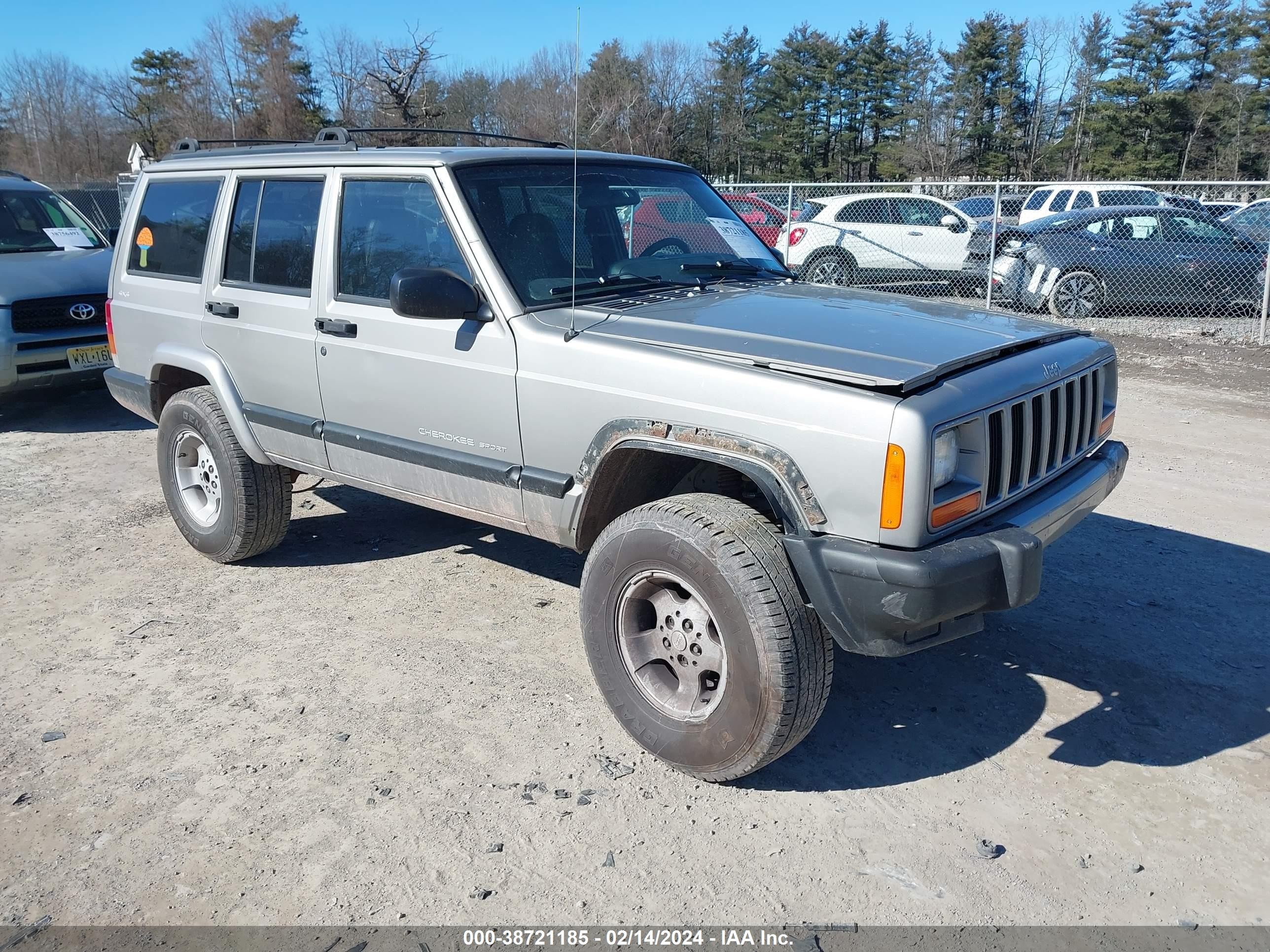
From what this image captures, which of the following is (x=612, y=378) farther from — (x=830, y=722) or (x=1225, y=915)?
(x=1225, y=915)

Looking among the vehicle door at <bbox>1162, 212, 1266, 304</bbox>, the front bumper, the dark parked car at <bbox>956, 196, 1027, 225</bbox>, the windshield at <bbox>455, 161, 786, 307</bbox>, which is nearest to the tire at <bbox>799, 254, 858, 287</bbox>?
the vehicle door at <bbox>1162, 212, 1266, 304</bbox>

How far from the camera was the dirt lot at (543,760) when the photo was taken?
9.20ft

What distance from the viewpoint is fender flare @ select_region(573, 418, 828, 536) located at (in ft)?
9.67

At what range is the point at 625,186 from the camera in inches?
175

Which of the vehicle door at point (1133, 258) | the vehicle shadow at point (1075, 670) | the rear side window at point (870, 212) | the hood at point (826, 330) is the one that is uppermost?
the hood at point (826, 330)

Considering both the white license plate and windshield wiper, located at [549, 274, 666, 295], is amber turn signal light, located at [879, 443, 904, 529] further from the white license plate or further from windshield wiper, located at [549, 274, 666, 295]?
the white license plate

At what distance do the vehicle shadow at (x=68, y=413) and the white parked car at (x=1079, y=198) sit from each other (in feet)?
43.0

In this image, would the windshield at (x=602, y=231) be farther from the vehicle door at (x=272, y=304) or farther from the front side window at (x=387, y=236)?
the vehicle door at (x=272, y=304)

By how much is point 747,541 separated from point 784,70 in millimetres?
59569

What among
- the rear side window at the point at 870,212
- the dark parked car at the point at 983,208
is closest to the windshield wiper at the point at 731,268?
the rear side window at the point at 870,212

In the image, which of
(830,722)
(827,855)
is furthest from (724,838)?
(830,722)

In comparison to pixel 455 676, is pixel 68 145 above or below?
above

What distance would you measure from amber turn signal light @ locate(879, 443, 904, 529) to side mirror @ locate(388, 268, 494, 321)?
1.66m

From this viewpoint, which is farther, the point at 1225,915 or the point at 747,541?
the point at 747,541
